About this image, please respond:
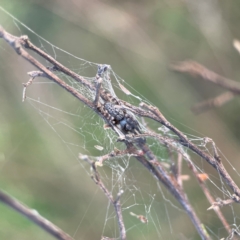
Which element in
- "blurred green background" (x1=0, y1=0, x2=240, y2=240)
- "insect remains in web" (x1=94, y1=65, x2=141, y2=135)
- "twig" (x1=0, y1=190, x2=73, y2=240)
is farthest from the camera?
"blurred green background" (x1=0, y1=0, x2=240, y2=240)

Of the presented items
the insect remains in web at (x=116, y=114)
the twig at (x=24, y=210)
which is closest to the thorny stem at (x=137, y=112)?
the insect remains in web at (x=116, y=114)

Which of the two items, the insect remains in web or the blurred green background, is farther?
the blurred green background

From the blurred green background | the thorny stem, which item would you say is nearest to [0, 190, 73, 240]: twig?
the thorny stem

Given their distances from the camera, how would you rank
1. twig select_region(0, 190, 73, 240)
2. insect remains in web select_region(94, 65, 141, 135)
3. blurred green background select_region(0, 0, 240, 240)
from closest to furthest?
twig select_region(0, 190, 73, 240)
insect remains in web select_region(94, 65, 141, 135)
blurred green background select_region(0, 0, 240, 240)

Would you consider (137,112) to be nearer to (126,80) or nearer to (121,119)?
(121,119)

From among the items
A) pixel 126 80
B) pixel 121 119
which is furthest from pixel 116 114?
pixel 126 80

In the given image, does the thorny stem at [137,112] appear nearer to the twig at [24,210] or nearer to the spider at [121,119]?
the spider at [121,119]

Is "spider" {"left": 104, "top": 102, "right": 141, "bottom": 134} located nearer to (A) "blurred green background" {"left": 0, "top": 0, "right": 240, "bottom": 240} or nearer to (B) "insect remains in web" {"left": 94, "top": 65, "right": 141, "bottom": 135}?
(B) "insect remains in web" {"left": 94, "top": 65, "right": 141, "bottom": 135}
